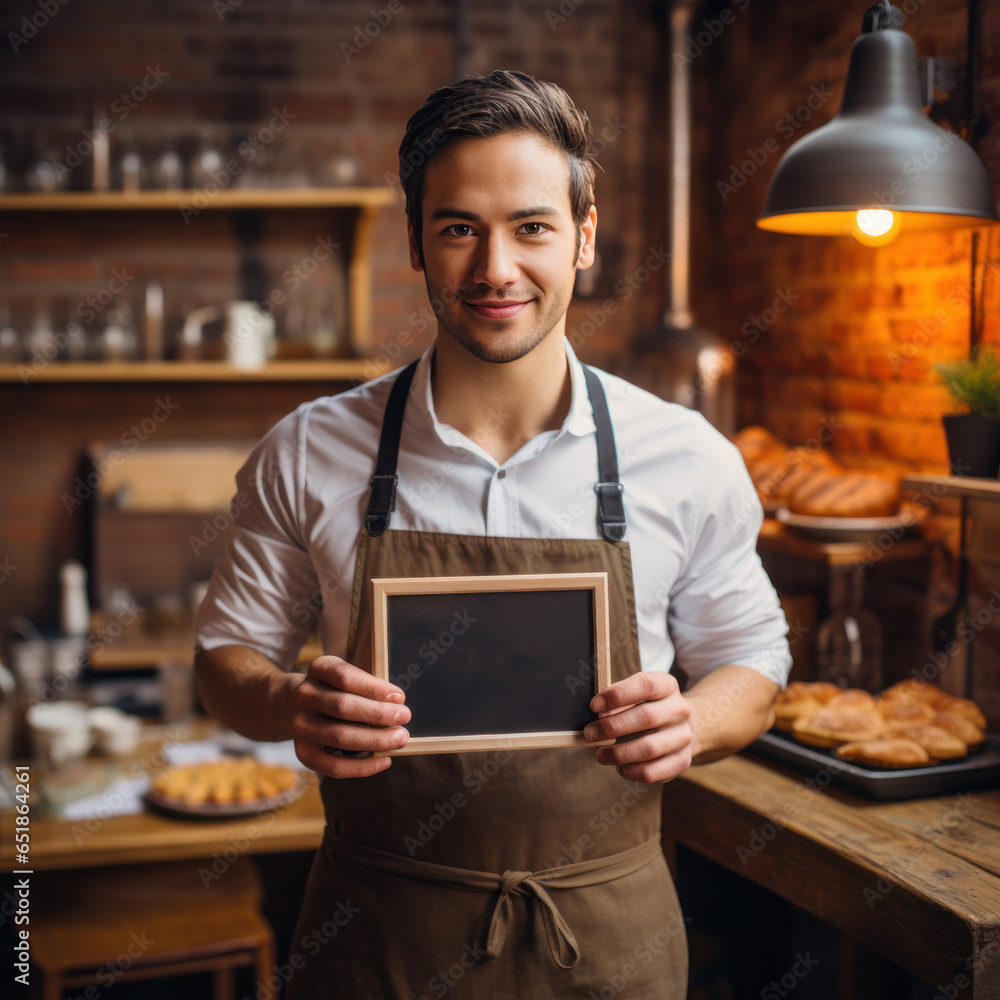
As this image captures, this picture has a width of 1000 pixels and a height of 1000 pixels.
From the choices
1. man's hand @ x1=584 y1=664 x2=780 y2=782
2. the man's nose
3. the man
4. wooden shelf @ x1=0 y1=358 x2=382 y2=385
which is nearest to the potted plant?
the man

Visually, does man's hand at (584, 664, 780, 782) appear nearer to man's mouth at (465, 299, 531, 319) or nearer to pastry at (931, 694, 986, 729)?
man's mouth at (465, 299, 531, 319)

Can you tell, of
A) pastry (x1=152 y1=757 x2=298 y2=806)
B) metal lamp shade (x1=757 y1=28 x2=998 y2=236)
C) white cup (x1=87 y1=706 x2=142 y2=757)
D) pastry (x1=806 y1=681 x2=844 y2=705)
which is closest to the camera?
metal lamp shade (x1=757 y1=28 x2=998 y2=236)

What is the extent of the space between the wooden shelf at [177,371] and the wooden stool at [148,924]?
146 centimetres

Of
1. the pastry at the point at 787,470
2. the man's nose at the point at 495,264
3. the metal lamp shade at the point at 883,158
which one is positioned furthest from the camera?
the pastry at the point at 787,470

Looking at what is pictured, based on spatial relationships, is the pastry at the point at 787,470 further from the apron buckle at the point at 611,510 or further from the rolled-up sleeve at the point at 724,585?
the apron buckle at the point at 611,510

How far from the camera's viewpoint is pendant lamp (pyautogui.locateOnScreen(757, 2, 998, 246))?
1762mm

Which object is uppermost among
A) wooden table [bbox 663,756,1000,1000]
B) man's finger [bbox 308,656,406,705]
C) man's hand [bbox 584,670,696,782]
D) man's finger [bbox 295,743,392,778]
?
man's finger [bbox 308,656,406,705]

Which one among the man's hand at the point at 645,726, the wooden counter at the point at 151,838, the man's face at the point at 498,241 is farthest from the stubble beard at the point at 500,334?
the wooden counter at the point at 151,838

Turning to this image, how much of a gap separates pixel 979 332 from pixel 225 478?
232cm

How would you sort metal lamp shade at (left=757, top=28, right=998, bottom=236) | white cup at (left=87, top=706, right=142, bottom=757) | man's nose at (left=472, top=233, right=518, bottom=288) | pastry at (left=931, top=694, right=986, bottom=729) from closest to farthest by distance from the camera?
man's nose at (left=472, top=233, right=518, bottom=288), metal lamp shade at (left=757, top=28, right=998, bottom=236), pastry at (left=931, top=694, right=986, bottom=729), white cup at (left=87, top=706, right=142, bottom=757)

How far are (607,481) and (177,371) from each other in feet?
6.85

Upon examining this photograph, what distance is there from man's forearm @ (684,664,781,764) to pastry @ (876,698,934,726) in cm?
58

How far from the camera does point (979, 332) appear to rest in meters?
2.19

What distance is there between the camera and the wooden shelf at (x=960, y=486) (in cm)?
187
